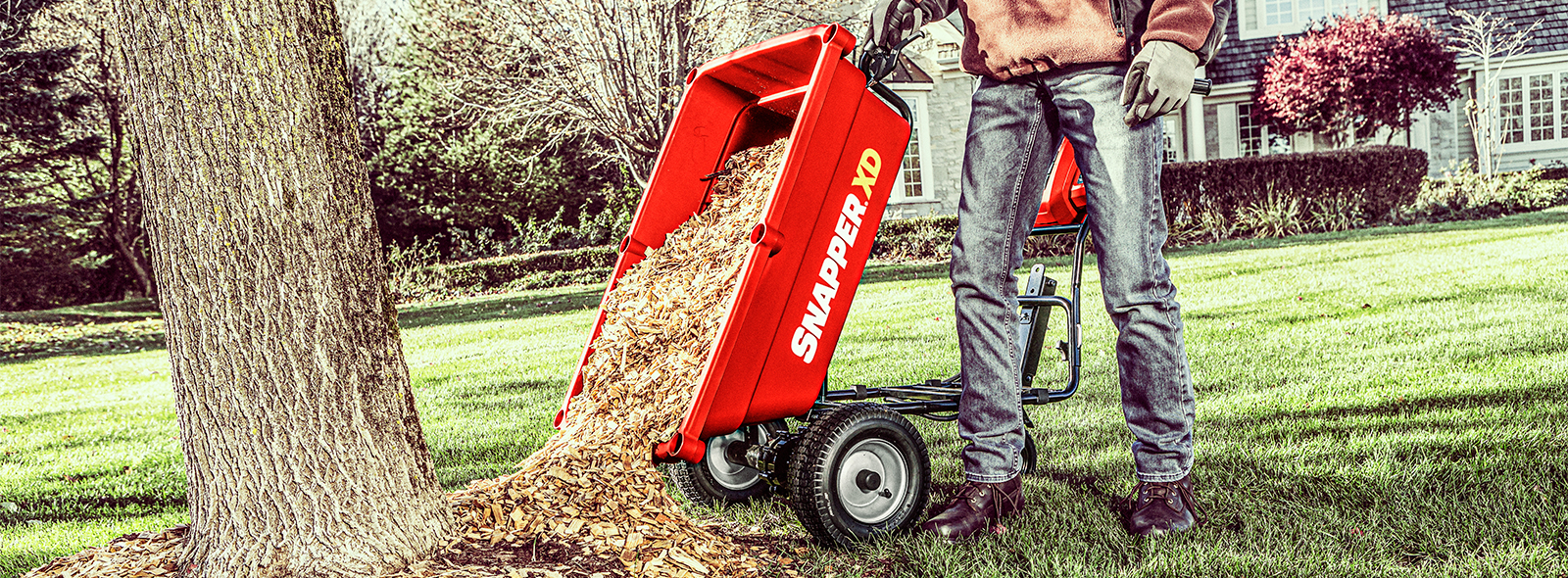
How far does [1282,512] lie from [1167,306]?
0.61 metres

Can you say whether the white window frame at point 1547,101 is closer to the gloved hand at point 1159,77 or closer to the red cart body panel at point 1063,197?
the red cart body panel at point 1063,197

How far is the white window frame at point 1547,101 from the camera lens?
1872 cm

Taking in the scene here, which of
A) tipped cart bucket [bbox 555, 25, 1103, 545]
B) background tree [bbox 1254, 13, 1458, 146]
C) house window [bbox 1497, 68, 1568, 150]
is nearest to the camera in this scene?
tipped cart bucket [bbox 555, 25, 1103, 545]

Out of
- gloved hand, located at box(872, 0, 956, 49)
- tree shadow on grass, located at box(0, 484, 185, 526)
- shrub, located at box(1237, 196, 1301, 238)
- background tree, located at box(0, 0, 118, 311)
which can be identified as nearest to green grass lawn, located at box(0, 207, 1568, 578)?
tree shadow on grass, located at box(0, 484, 185, 526)

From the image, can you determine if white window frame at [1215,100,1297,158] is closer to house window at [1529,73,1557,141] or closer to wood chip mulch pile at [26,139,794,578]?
house window at [1529,73,1557,141]

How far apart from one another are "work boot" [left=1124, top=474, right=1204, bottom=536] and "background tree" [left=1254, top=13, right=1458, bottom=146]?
15177 mm

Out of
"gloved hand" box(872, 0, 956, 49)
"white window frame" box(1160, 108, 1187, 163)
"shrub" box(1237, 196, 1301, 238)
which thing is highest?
"white window frame" box(1160, 108, 1187, 163)

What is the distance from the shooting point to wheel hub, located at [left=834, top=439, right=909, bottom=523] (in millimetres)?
2549

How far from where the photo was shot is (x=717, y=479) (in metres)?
3.02

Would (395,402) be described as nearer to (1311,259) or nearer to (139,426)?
(139,426)

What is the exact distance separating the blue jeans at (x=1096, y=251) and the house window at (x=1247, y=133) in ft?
60.7

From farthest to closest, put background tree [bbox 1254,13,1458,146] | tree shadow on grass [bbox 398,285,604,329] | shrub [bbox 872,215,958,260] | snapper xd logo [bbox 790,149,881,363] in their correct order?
1. background tree [bbox 1254,13,1458,146]
2. shrub [bbox 872,215,958,260]
3. tree shadow on grass [bbox 398,285,604,329]
4. snapper xd logo [bbox 790,149,881,363]

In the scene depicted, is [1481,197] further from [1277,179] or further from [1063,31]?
[1063,31]

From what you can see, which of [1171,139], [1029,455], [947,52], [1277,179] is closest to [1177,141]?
[1171,139]
